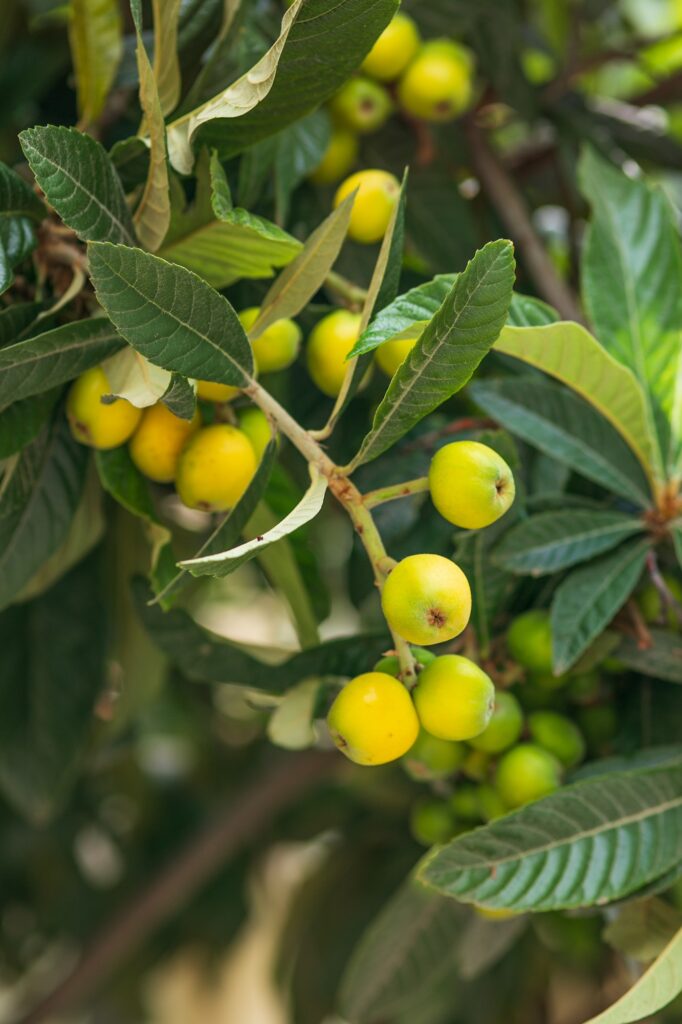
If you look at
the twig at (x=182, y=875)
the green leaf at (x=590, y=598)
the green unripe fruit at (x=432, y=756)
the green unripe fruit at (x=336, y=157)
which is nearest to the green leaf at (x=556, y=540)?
the green leaf at (x=590, y=598)

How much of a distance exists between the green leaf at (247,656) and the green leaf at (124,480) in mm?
99

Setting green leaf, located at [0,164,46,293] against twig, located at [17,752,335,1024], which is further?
twig, located at [17,752,335,1024]

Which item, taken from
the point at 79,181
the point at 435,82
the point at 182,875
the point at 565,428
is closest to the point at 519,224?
the point at 435,82

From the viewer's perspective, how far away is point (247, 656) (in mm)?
664

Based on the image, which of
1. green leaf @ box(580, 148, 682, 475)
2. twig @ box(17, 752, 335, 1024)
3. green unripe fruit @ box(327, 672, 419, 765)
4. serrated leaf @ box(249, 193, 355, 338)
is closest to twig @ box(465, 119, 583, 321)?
green leaf @ box(580, 148, 682, 475)

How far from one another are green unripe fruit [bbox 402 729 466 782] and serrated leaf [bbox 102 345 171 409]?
0.85 feet

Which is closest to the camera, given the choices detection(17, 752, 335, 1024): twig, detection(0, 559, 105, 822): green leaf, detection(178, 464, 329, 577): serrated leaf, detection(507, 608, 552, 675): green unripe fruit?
detection(178, 464, 329, 577): serrated leaf

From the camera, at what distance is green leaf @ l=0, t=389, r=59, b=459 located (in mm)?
541

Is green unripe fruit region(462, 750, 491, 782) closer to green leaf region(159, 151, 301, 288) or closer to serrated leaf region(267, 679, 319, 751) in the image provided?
serrated leaf region(267, 679, 319, 751)

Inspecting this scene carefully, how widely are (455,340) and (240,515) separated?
14 cm

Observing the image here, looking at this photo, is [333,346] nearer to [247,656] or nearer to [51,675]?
[247,656]

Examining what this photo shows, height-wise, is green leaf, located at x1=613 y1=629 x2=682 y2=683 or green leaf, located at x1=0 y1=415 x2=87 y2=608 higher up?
green leaf, located at x1=0 y1=415 x2=87 y2=608

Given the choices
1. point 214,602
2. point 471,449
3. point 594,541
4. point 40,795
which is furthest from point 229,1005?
point 471,449

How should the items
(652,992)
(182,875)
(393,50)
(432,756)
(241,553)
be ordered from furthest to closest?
1. (182,875)
2. (393,50)
3. (432,756)
4. (652,992)
5. (241,553)
